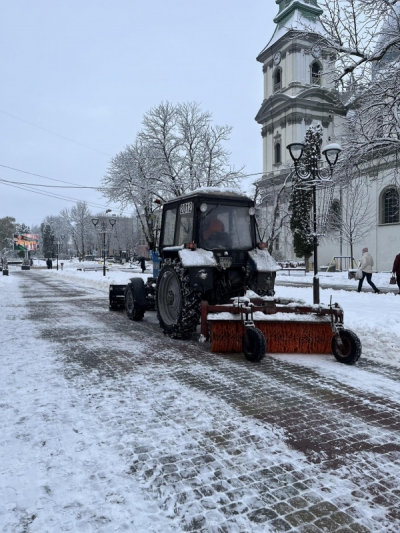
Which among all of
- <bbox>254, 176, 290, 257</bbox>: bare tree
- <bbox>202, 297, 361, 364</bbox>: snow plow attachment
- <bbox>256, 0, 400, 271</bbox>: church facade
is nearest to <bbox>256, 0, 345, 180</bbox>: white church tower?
<bbox>256, 0, 400, 271</bbox>: church facade

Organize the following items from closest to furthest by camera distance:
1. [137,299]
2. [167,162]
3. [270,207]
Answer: [137,299] < [167,162] < [270,207]

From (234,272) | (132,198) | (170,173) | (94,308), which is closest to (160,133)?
(170,173)

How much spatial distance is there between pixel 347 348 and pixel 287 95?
41.8 meters

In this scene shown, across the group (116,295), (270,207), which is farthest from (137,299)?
(270,207)

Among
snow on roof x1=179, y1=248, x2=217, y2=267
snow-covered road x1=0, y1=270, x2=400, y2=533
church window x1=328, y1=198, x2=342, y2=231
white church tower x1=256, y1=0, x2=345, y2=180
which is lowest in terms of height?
snow-covered road x1=0, y1=270, x2=400, y2=533

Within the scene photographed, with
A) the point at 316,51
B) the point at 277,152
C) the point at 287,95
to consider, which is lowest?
the point at 316,51

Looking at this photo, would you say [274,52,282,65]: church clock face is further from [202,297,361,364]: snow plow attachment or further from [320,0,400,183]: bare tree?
[202,297,361,364]: snow plow attachment

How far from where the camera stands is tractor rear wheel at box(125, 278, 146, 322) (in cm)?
850

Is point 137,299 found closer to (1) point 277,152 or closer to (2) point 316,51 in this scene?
(2) point 316,51

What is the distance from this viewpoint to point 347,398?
3.97 metres

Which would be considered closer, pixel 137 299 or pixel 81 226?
pixel 137 299

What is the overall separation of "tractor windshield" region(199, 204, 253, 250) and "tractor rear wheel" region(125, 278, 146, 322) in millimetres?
2447

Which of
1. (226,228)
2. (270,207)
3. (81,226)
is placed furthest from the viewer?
(81,226)

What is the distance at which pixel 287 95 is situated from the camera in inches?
1641
